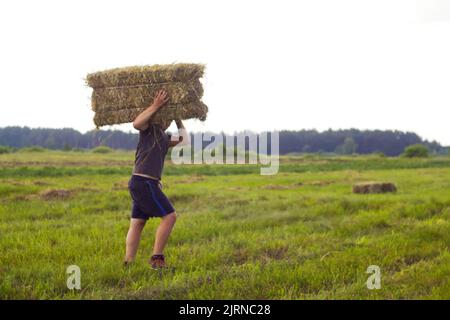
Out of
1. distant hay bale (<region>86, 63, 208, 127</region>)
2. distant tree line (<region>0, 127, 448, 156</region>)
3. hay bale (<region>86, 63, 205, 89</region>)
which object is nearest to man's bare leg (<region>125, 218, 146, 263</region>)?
distant hay bale (<region>86, 63, 208, 127</region>)

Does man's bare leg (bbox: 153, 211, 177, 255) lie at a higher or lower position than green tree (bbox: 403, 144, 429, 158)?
lower

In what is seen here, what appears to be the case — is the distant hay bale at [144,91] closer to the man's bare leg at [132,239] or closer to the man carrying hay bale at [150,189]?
the man carrying hay bale at [150,189]

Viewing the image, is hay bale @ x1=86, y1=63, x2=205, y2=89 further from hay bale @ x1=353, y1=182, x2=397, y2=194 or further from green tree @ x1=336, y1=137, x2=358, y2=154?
green tree @ x1=336, y1=137, x2=358, y2=154

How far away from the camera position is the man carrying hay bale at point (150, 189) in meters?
6.38

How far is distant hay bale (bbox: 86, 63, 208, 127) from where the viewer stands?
6.86m

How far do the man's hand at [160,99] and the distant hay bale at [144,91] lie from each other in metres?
0.11

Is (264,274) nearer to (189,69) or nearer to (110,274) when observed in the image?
(110,274)

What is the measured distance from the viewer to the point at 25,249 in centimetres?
733

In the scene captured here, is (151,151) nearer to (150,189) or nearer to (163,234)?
(150,189)

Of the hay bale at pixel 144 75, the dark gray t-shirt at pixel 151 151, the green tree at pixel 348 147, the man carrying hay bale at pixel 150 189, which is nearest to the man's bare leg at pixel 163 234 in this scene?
the man carrying hay bale at pixel 150 189

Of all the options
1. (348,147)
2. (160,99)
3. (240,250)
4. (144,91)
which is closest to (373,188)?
(240,250)

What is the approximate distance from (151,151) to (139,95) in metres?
1.12

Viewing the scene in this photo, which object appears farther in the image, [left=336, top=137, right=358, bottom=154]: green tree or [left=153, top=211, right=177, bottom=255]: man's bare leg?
[left=336, top=137, right=358, bottom=154]: green tree
